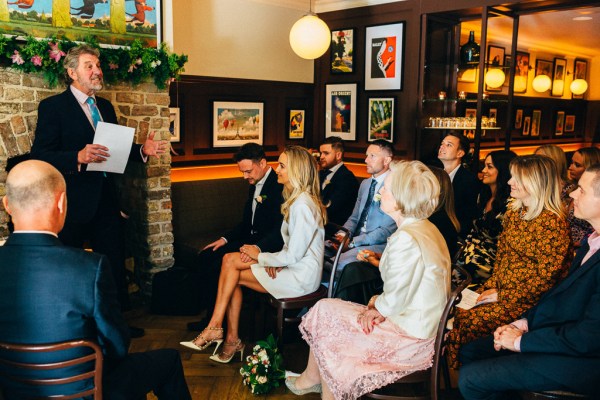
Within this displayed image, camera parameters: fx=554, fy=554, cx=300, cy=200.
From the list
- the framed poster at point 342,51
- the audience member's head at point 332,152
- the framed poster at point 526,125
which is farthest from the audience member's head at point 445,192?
the framed poster at point 526,125

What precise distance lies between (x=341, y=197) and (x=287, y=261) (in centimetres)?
157

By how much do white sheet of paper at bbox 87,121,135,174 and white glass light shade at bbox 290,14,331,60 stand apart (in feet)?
8.57

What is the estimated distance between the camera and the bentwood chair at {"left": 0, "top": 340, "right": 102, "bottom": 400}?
1.82 m

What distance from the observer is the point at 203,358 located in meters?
3.80

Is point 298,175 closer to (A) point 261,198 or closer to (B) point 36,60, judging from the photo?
(A) point 261,198

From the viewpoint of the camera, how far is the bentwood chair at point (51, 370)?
182 centimetres

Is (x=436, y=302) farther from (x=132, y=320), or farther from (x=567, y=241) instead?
(x=132, y=320)

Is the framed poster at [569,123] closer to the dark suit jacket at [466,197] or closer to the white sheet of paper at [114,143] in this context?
the dark suit jacket at [466,197]

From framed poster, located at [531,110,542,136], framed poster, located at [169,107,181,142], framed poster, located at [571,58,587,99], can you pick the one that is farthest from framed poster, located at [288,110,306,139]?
framed poster, located at [571,58,587,99]

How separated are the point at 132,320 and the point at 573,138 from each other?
10.2 metres

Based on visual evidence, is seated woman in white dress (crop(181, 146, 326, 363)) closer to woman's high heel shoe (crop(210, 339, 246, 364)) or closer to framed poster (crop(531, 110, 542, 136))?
woman's high heel shoe (crop(210, 339, 246, 364))

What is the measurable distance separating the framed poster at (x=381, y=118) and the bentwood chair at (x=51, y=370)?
5.20 m

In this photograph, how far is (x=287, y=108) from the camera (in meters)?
7.07

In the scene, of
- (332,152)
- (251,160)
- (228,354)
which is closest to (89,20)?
(251,160)
